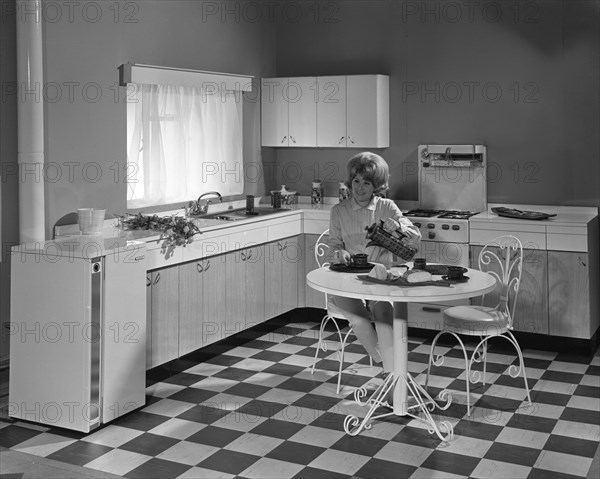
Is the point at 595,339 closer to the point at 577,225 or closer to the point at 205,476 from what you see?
the point at 577,225

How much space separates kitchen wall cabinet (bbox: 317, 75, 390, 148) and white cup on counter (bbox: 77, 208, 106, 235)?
101 inches

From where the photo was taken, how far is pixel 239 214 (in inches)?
267

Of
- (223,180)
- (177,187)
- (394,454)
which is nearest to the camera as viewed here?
(394,454)

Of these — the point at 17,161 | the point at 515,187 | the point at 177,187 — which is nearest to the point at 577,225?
the point at 515,187

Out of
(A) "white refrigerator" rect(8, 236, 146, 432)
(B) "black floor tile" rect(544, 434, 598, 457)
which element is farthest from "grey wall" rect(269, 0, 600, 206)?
(A) "white refrigerator" rect(8, 236, 146, 432)

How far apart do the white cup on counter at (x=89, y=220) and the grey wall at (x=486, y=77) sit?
9.14 feet

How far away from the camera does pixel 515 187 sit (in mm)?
6785

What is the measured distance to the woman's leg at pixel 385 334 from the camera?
4.86 meters

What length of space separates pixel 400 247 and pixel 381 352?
632 millimetres

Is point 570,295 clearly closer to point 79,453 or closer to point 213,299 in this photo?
point 213,299

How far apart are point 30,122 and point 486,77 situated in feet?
12.1

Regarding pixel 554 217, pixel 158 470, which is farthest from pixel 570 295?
pixel 158 470

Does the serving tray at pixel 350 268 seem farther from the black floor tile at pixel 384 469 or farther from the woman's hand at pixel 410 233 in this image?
the black floor tile at pixel 384 469

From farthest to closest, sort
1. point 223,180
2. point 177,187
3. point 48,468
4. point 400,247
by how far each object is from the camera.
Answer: point 223,180, point 177,187, point 400,247, point 48,468
